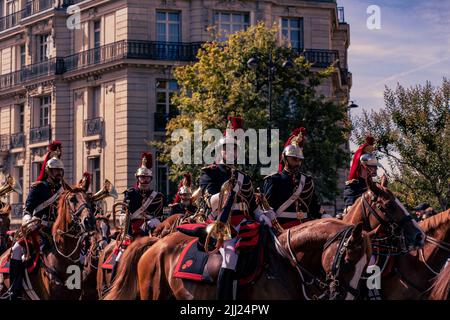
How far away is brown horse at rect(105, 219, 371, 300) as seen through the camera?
10.1 metres

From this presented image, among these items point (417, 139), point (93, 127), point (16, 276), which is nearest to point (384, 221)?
point (16, 276)

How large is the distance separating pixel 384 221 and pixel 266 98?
24.8 metres

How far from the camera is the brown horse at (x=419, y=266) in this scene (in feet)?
41.2

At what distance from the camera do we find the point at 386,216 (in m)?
12.1

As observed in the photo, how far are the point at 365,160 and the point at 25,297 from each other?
5.67m

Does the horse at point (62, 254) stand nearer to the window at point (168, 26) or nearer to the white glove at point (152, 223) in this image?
the white glove at point (152, 223)

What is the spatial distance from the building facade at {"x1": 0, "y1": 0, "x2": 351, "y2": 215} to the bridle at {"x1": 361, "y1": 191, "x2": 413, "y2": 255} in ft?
102

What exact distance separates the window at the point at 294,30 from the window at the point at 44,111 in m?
13.6

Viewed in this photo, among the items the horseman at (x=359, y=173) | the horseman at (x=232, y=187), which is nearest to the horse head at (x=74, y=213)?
the horseman at (x=232, y=187)

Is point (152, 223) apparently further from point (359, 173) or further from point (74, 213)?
point (359, 173)

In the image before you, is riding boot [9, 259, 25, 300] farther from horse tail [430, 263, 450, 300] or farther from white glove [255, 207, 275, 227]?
horse tail [430, 263, 450, 300]
